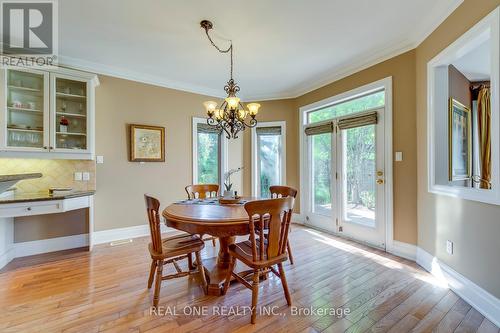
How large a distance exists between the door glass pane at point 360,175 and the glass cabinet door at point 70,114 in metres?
3.83

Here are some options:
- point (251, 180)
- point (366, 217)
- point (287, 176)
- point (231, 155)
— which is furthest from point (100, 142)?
point (366, 217)

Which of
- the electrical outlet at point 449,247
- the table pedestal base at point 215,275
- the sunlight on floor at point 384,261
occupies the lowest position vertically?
the sunlight on floor at point 384,261

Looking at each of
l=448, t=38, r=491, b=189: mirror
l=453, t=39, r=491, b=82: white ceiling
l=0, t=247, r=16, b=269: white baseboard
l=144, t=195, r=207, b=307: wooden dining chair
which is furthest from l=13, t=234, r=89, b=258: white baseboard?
l=453, t=39, r=491, b=82: white ceiling

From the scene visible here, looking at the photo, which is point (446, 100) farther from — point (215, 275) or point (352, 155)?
point (215, 275)

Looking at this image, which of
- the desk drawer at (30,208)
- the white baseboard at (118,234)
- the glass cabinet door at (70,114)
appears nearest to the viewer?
the desk drawer at (30,208)

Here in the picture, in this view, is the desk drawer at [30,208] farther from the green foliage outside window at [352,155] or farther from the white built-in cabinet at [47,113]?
the green foliage outside window at [352,155]

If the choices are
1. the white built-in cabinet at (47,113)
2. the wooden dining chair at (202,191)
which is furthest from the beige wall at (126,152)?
the wooden dining chair at (202,191)

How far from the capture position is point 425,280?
2.19 m

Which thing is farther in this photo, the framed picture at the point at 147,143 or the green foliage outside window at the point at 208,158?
the green foliage outside window at the point at 208,158

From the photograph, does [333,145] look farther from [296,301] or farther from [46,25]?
[46,25]

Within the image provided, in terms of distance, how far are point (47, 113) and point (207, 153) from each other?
→ 2396 mm

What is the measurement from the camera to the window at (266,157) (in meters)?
4.51

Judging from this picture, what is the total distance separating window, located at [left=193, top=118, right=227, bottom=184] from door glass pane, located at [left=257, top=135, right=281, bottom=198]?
784 mm

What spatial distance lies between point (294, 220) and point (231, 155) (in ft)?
6.05
